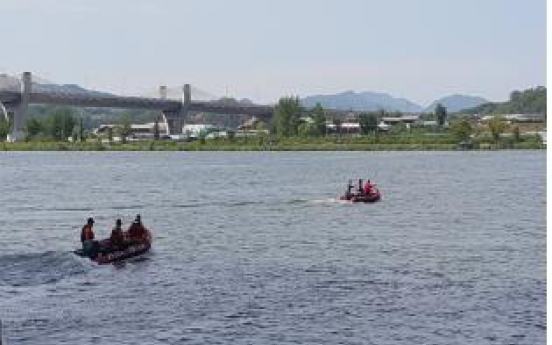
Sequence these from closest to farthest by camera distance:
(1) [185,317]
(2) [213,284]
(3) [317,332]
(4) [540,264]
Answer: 1. (3) [317,332]
2. (1) [185,317]
3. (2) [213,284]
4. (4) [540,264]

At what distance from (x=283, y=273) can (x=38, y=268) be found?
10065 mm

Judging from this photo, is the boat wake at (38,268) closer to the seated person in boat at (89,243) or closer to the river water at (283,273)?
the river water at (283,273)

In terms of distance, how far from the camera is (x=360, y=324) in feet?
102

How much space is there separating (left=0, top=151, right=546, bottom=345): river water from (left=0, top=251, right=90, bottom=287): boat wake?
3.8 inches

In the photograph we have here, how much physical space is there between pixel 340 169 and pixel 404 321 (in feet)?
334

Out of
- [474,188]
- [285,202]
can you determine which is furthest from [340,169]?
[285,202]

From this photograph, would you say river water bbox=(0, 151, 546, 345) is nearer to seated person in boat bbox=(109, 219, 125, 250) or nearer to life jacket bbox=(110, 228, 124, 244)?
seated person in boat bbox=(109, 219, 125, 250)

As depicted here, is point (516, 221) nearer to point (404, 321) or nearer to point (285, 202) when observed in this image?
point (285, 202)

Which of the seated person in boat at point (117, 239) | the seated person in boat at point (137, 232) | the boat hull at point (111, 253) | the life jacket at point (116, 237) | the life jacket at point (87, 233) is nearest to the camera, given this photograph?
the boat hull at point (111, 253)

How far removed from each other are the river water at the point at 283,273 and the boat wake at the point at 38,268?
0.32 ft

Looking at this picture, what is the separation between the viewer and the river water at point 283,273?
30.5 m

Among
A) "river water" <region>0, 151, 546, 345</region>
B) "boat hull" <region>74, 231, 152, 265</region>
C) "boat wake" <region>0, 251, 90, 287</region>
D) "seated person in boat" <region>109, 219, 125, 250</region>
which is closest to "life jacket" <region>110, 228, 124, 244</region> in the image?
"seated person in boat" <region>109, 219, 125, 250</region>

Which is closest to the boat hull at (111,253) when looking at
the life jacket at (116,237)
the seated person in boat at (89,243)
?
the seated person in boat at (89,243)

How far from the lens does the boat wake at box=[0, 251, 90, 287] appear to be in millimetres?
38656
